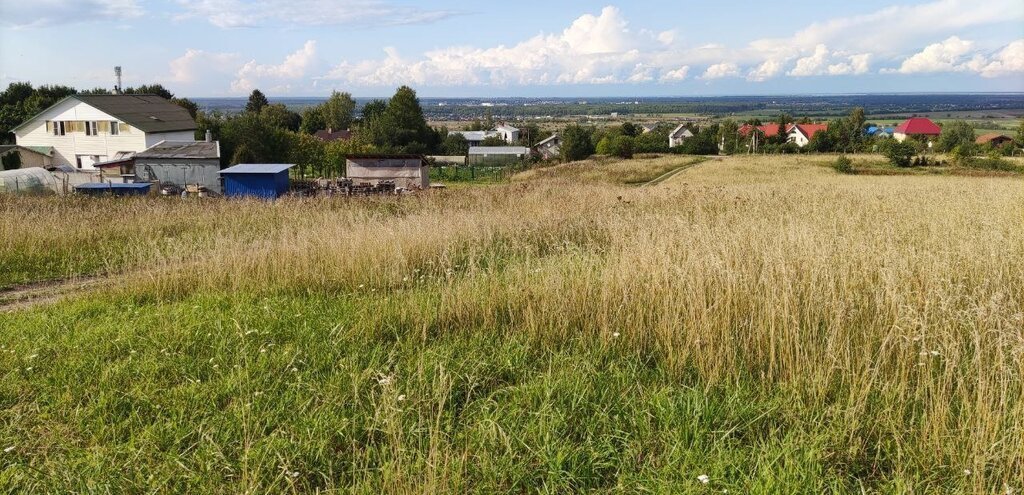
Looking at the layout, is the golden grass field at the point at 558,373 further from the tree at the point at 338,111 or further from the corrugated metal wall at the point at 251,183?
the tree at the point at 338,111

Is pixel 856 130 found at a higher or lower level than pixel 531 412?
higher

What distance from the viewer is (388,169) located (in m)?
36.4

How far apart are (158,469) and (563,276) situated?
12.4 feet

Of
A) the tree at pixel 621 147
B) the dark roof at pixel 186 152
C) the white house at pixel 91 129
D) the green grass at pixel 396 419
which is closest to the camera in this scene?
the green grass at pixel 396 419

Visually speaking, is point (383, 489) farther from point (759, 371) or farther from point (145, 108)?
point (145, 108)

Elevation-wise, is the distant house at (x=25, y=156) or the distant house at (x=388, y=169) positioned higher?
the distant house at (x=25, y=156)

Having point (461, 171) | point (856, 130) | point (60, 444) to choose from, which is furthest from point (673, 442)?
point (856, 130)

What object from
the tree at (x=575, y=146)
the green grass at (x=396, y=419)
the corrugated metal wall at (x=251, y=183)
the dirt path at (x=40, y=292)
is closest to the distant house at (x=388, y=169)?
the corrugated metal wall at (x=251, y=183)

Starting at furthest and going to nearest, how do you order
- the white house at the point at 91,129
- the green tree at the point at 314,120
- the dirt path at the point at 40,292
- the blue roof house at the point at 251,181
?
the green tree at the point at 314,120 < the white house at the point at 91,129 < the blue roof house at the point at 251,181 < the dirt path at the point at 40,292

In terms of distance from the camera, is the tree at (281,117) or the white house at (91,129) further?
the tree at (281,117)

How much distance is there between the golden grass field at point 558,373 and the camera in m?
3.40

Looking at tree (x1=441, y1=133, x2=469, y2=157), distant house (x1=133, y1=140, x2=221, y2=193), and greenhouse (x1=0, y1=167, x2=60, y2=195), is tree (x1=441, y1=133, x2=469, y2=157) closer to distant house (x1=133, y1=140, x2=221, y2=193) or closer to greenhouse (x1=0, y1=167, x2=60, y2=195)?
distant house (x1=133, y1=140, x2=221, y2=193)

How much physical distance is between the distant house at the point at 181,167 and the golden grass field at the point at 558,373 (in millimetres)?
29890

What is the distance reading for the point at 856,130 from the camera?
286 feet
